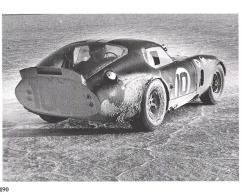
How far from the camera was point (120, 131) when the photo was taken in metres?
4.64

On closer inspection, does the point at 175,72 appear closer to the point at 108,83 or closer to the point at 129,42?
the point at 129,42

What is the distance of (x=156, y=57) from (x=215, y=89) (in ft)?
4.21

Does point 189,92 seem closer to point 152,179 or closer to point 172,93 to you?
point 172,93

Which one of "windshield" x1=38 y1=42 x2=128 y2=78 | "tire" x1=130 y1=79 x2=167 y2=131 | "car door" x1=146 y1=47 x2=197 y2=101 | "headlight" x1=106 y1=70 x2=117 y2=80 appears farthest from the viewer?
"car door" x1=146 y1=47 x2=197 y2=101

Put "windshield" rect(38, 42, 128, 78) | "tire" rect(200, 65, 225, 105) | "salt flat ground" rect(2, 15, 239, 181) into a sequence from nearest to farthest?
"salt flat ground" rect(2, 15, 239, 181)
"windshield" rect(38, 42, 128, 78)
"tire" rect(200, 65, 225, 105)

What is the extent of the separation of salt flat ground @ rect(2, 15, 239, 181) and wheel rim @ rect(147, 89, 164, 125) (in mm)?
130

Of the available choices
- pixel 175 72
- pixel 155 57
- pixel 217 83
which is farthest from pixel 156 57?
pixel 217 83

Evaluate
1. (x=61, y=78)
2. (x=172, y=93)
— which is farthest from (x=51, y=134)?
(x=172, y=93)

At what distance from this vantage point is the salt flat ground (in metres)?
3.71

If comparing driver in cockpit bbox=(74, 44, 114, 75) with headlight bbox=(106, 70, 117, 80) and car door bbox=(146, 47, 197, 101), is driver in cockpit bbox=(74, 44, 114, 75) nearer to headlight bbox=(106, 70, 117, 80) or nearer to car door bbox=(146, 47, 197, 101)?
headlight bbox=(106, 70, 117, 80)

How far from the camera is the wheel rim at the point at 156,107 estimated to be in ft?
15.1

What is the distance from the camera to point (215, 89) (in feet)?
19.2

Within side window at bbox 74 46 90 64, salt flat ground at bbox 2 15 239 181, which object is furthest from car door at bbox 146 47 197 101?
side window at bbox 74 46 90 64

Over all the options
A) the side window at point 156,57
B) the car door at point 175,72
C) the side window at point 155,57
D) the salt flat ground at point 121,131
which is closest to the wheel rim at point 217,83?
the salt flat ground at point 121,131
